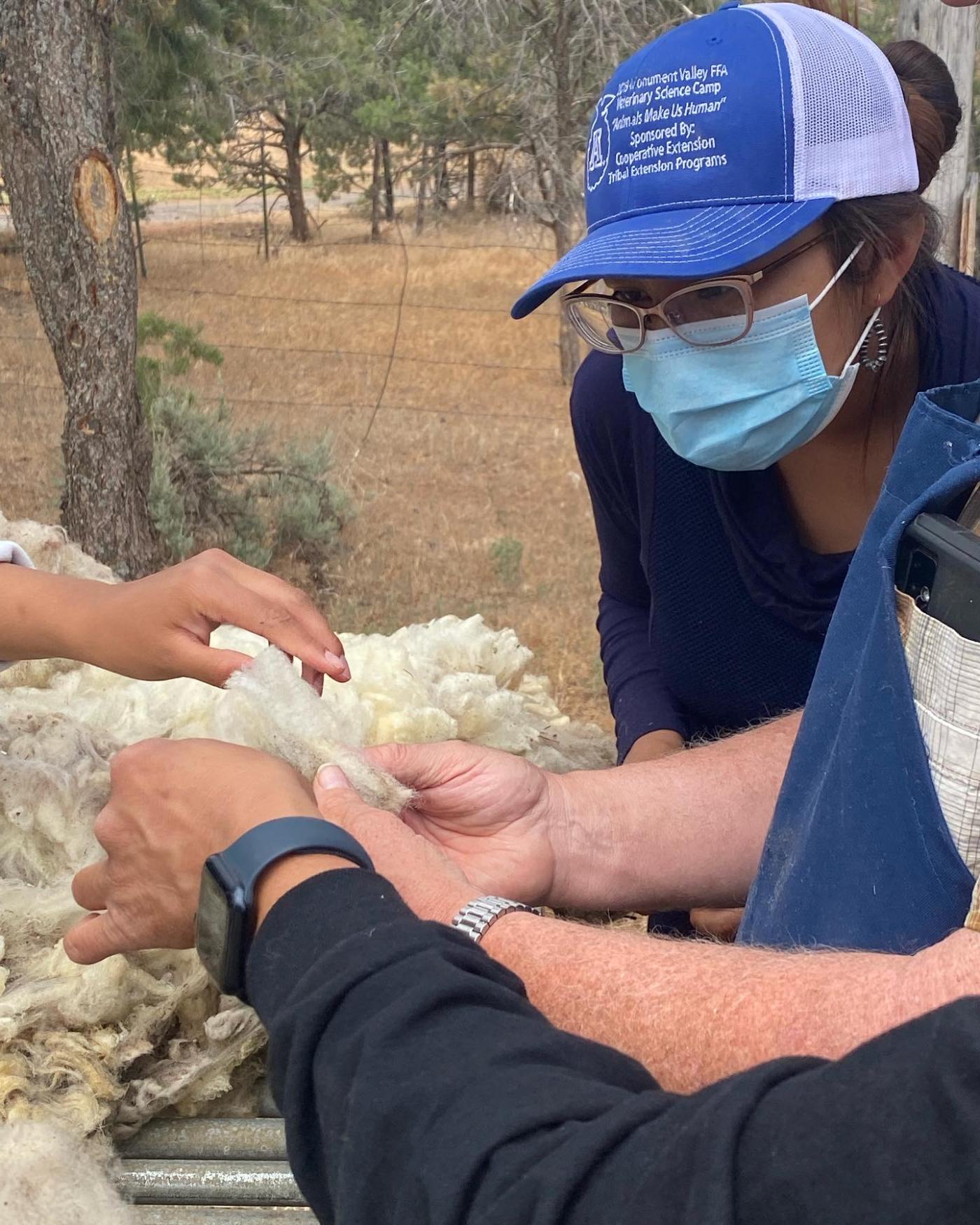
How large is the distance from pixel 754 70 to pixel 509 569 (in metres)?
4.83

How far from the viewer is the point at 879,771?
39.4 inches

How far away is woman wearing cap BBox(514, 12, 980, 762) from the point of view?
1560 millimetres

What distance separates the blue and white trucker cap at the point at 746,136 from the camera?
1542 millimetres

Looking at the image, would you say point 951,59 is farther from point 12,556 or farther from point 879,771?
point 879,771

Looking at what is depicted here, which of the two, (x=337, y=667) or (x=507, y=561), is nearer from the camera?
(x=337, y=667)

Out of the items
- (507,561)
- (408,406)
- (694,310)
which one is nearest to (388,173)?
(408,406)

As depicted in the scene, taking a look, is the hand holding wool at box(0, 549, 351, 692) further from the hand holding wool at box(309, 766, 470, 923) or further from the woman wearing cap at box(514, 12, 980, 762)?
the woman wearing cap at box(514, 12, 980, 762)

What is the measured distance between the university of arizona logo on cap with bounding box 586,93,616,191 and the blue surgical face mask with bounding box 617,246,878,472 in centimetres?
23

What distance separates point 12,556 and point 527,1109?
1.32m

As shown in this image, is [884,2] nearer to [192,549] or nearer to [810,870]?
[192,549]

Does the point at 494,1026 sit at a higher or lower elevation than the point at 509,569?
higher

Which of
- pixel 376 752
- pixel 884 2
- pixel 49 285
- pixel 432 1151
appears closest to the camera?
pixel 432 1151

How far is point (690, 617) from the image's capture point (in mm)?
1993

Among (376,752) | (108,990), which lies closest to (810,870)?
(376,752)
